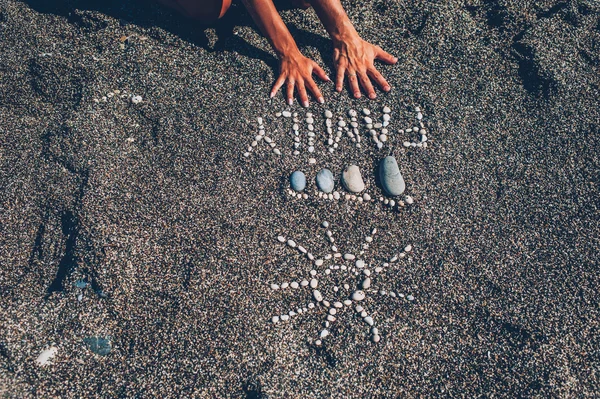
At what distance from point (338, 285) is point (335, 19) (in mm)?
1858

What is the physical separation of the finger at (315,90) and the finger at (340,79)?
0.45 feet

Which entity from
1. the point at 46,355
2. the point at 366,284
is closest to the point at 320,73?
the point at 366,284

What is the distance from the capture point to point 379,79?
10.7 feet

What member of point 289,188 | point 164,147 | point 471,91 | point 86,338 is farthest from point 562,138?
point 86,338

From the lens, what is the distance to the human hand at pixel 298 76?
3.21m

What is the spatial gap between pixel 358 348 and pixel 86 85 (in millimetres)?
2515

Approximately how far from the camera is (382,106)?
127 inches

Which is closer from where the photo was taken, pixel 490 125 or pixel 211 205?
pixel 211 205

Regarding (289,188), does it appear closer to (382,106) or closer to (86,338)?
(382,106)

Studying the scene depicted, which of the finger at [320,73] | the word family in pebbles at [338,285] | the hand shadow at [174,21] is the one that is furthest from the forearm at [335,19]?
the word family in pebbles at [338,285]

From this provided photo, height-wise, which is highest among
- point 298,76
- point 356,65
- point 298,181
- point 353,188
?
point 356,65

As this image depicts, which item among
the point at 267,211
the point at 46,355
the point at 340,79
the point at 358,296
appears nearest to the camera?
the point at 46,355

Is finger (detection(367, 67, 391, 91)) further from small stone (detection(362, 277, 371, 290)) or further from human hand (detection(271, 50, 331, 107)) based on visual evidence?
small stone (detection(362, 277, 371, 290))

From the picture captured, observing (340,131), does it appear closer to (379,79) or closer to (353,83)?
(353,83)
